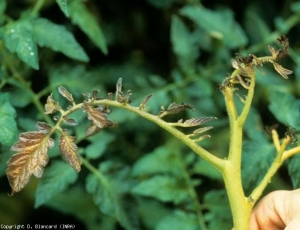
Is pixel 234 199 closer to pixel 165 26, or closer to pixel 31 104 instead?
pixel 31 104

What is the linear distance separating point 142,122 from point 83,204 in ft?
0.69

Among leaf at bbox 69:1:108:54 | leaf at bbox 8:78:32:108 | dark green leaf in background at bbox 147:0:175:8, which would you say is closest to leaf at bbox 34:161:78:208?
leaf at bbox 8:78:32:108

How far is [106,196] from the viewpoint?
35.4 inches

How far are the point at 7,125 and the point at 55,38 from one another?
0.65 feet

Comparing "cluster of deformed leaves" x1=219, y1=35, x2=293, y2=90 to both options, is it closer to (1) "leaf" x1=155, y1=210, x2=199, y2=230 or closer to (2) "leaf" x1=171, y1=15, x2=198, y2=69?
(1) "leaf" x1=155, y1=210, x2=199, y2=230

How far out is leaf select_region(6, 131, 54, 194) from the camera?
25.9 inches

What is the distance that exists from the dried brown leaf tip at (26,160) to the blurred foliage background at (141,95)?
7 centimetres

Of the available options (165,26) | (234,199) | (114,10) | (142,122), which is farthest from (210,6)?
(234,199)

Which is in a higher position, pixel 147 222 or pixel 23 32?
pixel 23 32

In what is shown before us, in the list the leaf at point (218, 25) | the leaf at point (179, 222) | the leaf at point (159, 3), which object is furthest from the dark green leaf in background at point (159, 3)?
the leaf at point (179, 222)

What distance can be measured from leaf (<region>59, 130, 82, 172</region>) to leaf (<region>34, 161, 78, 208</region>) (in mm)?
190

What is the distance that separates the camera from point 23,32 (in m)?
0.82

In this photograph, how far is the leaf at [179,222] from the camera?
92 centimetres

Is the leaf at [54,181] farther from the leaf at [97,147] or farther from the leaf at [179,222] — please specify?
the leaf at [179,222]
